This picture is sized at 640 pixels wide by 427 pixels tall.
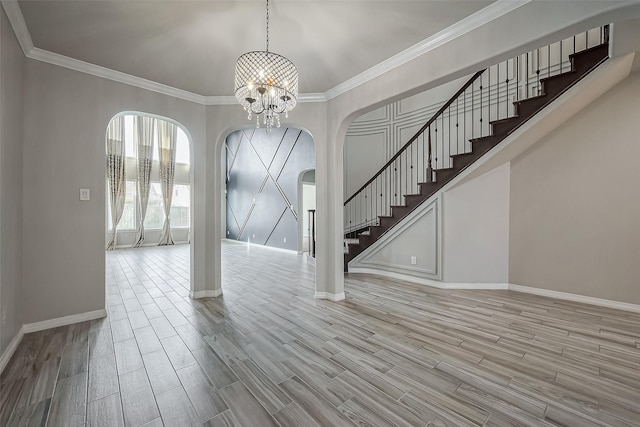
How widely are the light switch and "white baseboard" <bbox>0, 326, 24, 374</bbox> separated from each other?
4.38ft

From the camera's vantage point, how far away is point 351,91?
10.9ft

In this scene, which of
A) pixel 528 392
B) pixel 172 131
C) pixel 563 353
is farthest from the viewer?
pixel 172 131

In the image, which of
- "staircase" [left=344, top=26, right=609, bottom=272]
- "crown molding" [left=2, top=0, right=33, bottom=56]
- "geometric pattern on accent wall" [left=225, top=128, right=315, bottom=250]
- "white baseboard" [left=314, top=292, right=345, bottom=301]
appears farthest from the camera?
"geometric pattern on accent wall" [left=225, top=128, right=315, bottom=250]

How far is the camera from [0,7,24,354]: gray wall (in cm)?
204

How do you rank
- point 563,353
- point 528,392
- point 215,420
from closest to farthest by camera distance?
point 215,420
point 528,392
point 563,353

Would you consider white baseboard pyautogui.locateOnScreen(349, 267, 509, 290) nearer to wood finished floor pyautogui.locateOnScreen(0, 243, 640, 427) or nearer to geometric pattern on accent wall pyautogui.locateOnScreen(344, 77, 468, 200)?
wood finished floor pyautogui.locateOnScreen(0, 243, 640, 427)

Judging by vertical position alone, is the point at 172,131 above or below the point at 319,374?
above

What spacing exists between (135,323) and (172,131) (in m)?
8.41

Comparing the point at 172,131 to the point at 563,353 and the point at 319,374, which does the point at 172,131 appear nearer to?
the point at 319,374

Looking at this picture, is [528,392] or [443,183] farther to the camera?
[443,183]

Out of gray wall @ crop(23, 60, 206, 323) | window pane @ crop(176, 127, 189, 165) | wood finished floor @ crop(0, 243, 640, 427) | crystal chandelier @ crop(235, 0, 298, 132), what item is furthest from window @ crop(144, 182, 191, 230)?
crystal chandelier @ crop(235, 0, 298, 132)

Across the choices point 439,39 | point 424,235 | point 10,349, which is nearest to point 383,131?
point 424,235

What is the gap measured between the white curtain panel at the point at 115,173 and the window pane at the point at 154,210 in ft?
2.69

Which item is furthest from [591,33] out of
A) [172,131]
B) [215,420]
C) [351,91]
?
[172,131]
